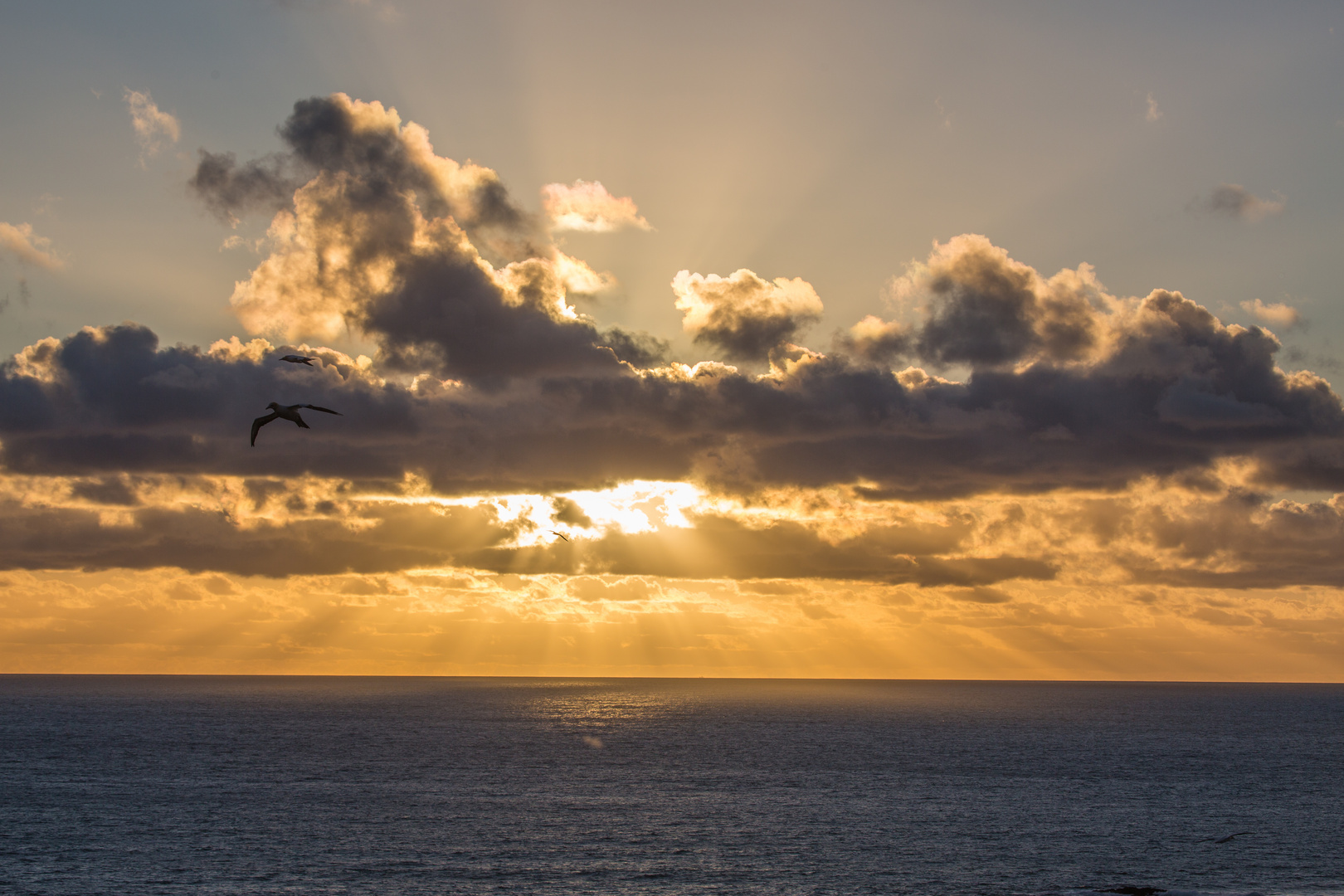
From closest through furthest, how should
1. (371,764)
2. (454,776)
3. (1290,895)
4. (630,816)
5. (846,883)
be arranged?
(1290,895) → (846,883) → (630,816) → (454,776) → (371,764)

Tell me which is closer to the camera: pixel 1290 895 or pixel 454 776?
pixel 1290 895

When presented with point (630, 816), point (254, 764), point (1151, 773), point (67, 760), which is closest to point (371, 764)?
point (254, 764)

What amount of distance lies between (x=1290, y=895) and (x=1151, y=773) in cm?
10877

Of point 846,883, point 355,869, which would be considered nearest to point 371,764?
point 355,869

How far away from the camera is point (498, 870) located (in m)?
100

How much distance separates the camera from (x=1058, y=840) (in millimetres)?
120188

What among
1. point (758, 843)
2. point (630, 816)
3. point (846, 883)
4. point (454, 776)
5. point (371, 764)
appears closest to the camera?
point (846, 883)

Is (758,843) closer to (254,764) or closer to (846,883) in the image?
(846,883)

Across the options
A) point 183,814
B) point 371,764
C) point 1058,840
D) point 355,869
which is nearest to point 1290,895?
point 1058,840

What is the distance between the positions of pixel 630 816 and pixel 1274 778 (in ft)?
393

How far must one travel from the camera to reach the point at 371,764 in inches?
7495

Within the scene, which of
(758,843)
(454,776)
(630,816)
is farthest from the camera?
(454,776)

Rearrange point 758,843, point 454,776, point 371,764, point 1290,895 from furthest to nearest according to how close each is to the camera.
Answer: point 371,764 → point 454,776 → point 758,843 → point 1290,895

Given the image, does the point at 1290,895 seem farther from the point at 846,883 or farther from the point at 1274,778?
the point at 1274,778
